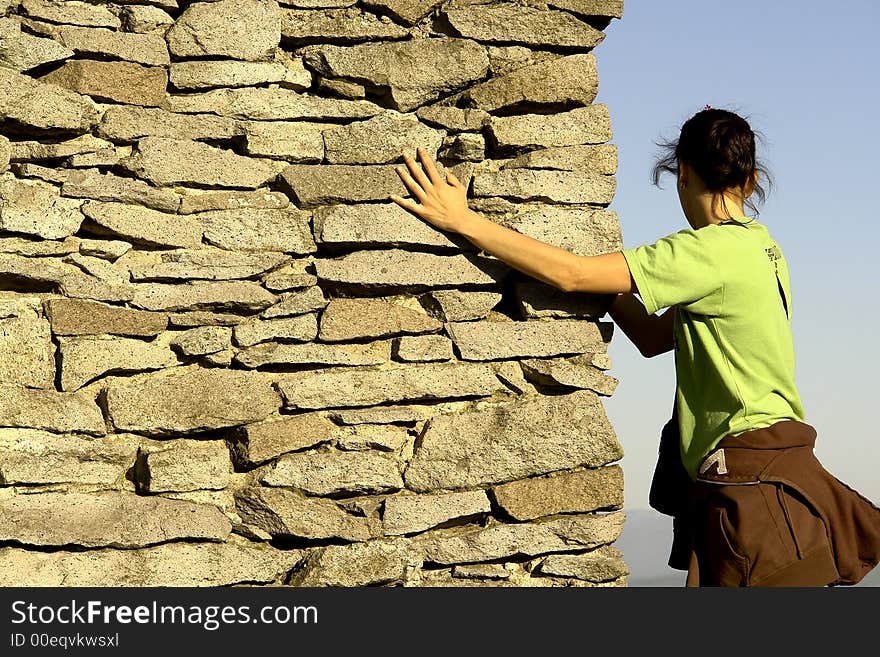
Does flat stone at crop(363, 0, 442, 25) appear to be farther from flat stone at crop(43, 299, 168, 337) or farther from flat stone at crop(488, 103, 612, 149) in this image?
flat stone at crop(43, 299, 168, 337)

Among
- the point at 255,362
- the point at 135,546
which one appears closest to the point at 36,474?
the point at 135,546

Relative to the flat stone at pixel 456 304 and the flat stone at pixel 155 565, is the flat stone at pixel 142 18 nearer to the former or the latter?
the flat stone at pixel 456 304

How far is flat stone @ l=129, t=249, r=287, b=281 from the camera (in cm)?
321

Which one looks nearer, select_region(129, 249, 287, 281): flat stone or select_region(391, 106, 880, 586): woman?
select_region(391, 106, 880, 586): woman

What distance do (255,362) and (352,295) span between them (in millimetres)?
373

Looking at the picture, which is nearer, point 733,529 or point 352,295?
point 733,529

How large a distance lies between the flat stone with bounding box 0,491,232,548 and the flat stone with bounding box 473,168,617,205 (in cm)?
133

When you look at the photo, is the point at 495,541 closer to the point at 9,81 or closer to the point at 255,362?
the point at 255,362

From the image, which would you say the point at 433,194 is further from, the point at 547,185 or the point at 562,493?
the point at 562,493

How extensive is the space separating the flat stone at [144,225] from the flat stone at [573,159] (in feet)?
3.38

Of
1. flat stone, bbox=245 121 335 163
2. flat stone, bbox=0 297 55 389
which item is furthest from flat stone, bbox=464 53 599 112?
flat stone, bbox=0 297 55 389

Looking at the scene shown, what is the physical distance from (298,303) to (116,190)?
639mm

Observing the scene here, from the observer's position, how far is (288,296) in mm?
3299

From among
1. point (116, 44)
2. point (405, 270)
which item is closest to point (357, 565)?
point (405, 270)
